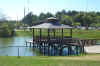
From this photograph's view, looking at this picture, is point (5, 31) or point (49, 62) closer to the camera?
point (49, 62)

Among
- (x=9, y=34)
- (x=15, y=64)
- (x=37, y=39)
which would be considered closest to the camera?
(x=15, y=64)

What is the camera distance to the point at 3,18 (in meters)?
60.7

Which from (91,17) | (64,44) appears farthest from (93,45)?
(91,17)

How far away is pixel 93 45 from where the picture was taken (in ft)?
71.6

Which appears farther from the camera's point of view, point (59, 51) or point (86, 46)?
point (59, 51)

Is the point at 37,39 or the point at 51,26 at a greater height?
the point at 51,26

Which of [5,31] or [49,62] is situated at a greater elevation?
[49,62]

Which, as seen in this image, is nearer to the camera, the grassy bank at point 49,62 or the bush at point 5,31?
the grassy bank at point 49,62

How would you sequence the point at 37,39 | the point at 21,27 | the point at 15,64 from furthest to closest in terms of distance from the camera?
the point at 21,27 < the point at 37,39 < the point at 15,64

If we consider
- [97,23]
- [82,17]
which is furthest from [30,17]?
[97,23]

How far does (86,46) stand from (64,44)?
290cm

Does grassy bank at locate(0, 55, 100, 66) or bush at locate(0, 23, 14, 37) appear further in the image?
bush at locate(0, 23, 14, 37)

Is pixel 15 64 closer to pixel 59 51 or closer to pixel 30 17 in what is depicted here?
pixel 59 51

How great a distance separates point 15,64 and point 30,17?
258ft
